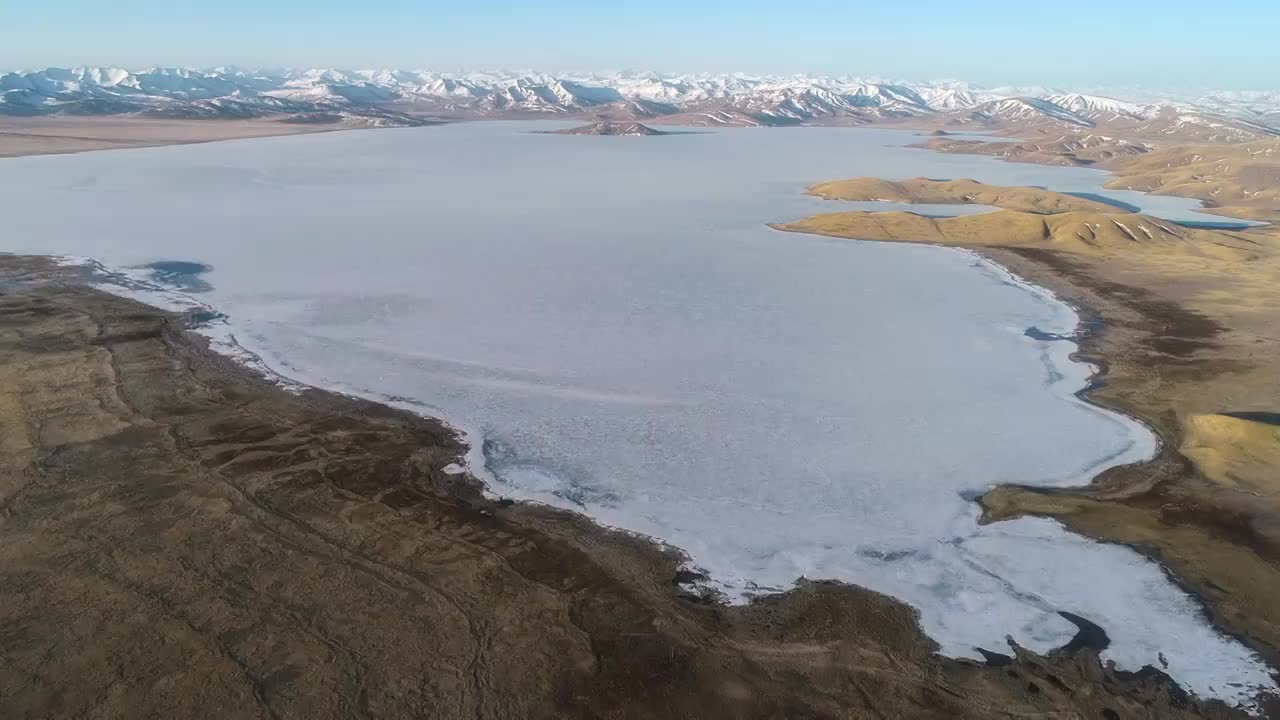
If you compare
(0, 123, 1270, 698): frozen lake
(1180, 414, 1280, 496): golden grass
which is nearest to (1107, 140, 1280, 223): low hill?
(0, 123, 1270, 698): frozen lake

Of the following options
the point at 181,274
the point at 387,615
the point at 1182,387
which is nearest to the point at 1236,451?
the point at 1182,387

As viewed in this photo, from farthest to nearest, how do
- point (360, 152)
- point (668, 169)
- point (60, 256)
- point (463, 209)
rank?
point (360, 152) → point (668, 169) → point (463, 209) → point (60, 256)

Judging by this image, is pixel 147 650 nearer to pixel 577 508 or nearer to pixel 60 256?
pixel 577 508

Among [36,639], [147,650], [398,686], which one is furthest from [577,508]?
[36,639]

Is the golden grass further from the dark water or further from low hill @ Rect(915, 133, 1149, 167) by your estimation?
low hill @ Rect(915, 133, 1149, 167)

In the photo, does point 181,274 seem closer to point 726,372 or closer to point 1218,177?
point 726,372

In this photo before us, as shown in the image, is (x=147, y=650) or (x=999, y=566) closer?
(x=147, y=650)
